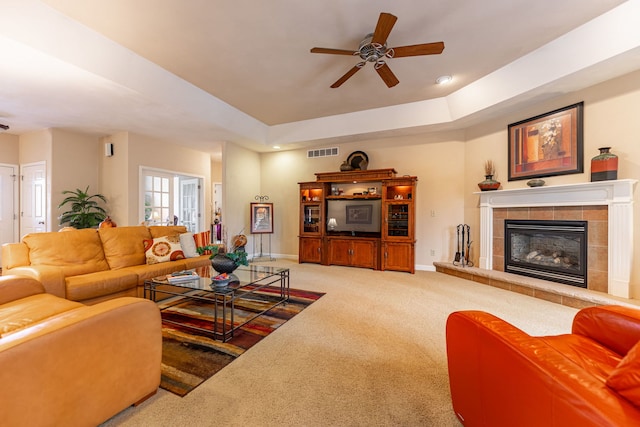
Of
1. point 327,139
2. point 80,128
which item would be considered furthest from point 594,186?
point 80,128

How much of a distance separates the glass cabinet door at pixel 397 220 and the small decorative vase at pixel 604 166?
2.55 m

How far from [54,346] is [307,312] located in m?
2.22

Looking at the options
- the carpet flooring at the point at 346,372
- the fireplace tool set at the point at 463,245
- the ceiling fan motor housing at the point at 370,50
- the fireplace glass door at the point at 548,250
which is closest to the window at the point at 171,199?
the carpet flooring at the point at 346,372

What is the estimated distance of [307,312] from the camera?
3.06 metres

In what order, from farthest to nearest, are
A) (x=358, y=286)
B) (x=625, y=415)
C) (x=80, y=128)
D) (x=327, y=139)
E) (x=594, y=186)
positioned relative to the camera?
(x=327, y=139), (x=80, y=128), (x=358, y=286), (x=594, y=186), (x=625, y=415)

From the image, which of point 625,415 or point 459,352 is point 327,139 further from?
point 625,415

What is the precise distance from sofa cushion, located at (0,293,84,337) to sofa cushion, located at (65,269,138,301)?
463 millimetres

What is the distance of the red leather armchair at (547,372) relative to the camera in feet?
2.56

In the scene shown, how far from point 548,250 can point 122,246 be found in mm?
5967

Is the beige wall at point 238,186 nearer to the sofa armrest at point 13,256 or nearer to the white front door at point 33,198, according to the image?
the sofa armrest at point 13,256

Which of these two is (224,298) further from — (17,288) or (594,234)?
(594,234)

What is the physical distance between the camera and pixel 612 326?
1.39 metres

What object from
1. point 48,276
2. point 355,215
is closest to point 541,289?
point 355,215

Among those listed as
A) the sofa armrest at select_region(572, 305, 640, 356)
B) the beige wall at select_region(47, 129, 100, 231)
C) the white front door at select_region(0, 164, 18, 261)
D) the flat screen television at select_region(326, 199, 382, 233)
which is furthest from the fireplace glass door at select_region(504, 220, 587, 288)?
the white front door at select_region(0, 164, 18, 261)
